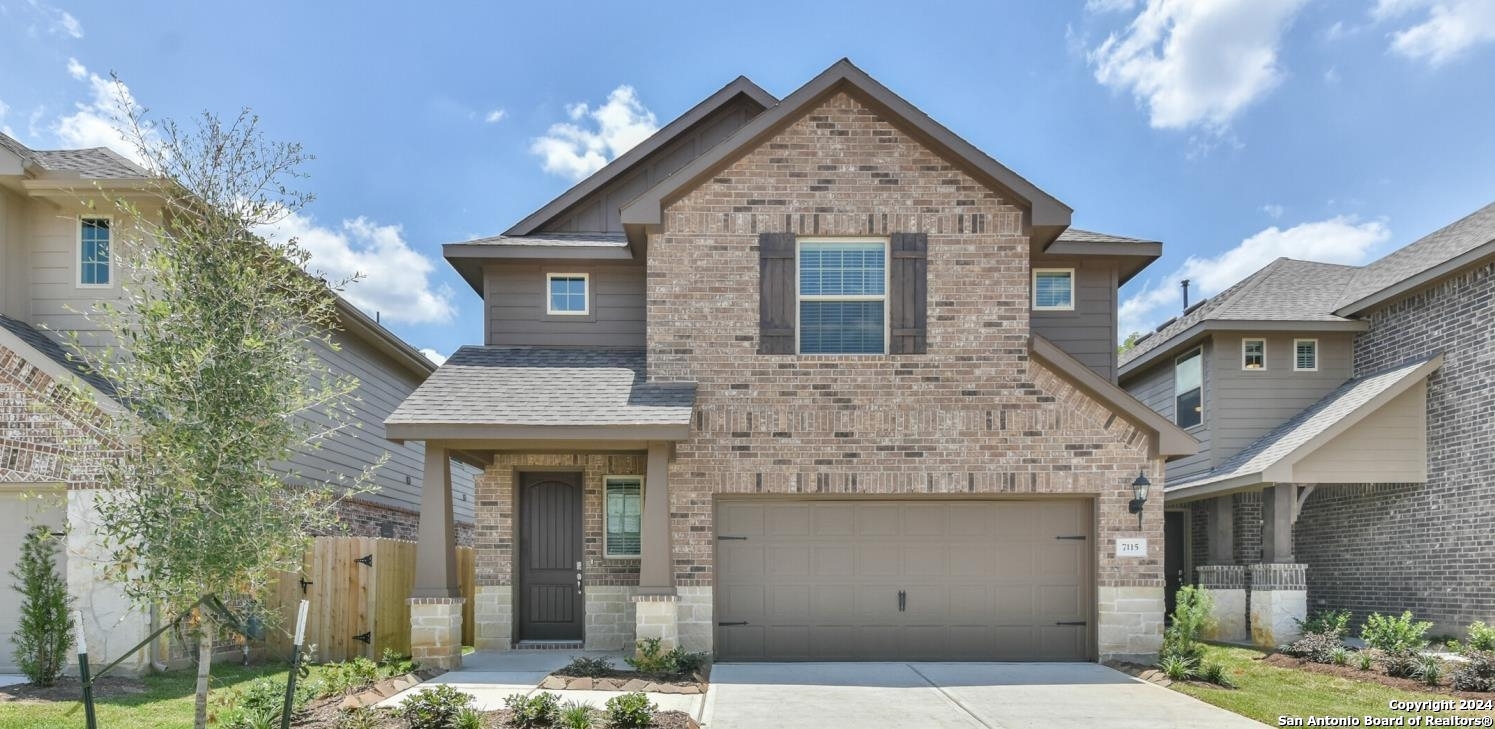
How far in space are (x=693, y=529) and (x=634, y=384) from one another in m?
1.84

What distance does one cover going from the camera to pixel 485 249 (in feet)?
42.8

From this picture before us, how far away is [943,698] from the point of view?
30.9ft

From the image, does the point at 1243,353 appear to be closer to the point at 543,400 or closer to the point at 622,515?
the point at 622,515

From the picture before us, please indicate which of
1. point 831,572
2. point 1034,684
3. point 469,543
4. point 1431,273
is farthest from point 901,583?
point 469,543

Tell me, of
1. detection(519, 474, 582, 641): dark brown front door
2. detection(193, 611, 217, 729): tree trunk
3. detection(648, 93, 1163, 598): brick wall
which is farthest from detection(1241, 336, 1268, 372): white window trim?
detection(193, 611, 217, 729): tree trunk

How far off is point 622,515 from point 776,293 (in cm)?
349

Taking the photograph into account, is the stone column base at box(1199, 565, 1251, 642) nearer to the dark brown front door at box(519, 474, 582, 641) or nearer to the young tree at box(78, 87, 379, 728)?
the dark brown front door at box(519, 474, 582, 641)

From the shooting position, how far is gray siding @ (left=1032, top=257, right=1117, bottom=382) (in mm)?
13539

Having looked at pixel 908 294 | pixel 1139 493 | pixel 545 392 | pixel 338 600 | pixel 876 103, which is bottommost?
pixel 338 600

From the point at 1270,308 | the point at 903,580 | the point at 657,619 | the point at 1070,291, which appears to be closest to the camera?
the point at 657,619

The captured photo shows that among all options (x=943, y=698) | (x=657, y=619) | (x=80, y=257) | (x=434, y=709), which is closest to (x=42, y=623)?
(x=434, y=709)

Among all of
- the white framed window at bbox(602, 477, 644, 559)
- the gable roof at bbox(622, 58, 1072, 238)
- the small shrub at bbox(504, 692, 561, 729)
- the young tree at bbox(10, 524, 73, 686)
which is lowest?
the small shrub at bbox(504, 692, 561, 729)

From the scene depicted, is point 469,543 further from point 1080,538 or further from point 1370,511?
point 1370,511

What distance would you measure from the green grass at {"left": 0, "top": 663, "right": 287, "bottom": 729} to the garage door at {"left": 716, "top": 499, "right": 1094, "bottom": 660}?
513 cm
